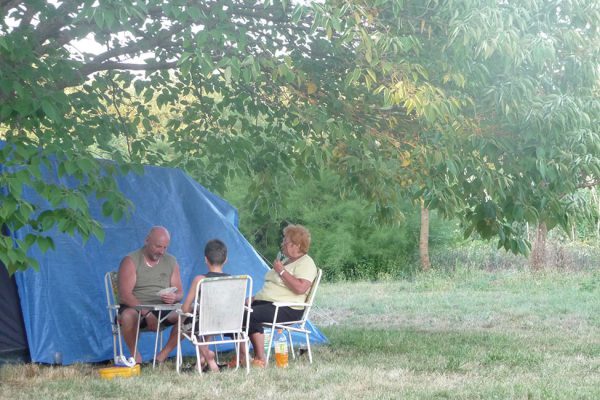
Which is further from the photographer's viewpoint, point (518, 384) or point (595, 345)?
point (595, 345)

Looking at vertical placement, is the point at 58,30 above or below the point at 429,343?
above

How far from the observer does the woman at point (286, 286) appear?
775 cm

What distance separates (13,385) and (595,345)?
17.5 ft

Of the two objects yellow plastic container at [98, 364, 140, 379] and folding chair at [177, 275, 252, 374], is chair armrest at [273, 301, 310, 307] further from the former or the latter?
yellow plastic container at [98, 364, 140, 379]

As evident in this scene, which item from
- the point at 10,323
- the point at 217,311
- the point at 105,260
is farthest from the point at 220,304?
the point at 10,323

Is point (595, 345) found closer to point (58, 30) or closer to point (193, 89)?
point (193, 89)

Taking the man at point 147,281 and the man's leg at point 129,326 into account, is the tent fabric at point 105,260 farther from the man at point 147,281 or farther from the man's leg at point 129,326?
the man's leg at point 129,326

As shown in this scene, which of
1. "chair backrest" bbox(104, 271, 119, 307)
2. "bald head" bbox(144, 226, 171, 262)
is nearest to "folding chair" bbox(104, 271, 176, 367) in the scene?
"chair backrest" bbox(104, 271, 119, 307)

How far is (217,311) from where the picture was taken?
7.33 metres

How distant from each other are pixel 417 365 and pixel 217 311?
1599 millimetres

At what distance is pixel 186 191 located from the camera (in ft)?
29.9

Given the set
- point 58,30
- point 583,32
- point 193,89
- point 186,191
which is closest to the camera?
point 583,32

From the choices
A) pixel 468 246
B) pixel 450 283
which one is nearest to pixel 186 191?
pixel 450 283

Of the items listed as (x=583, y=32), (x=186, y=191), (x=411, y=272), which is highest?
(x=583, y=32)
